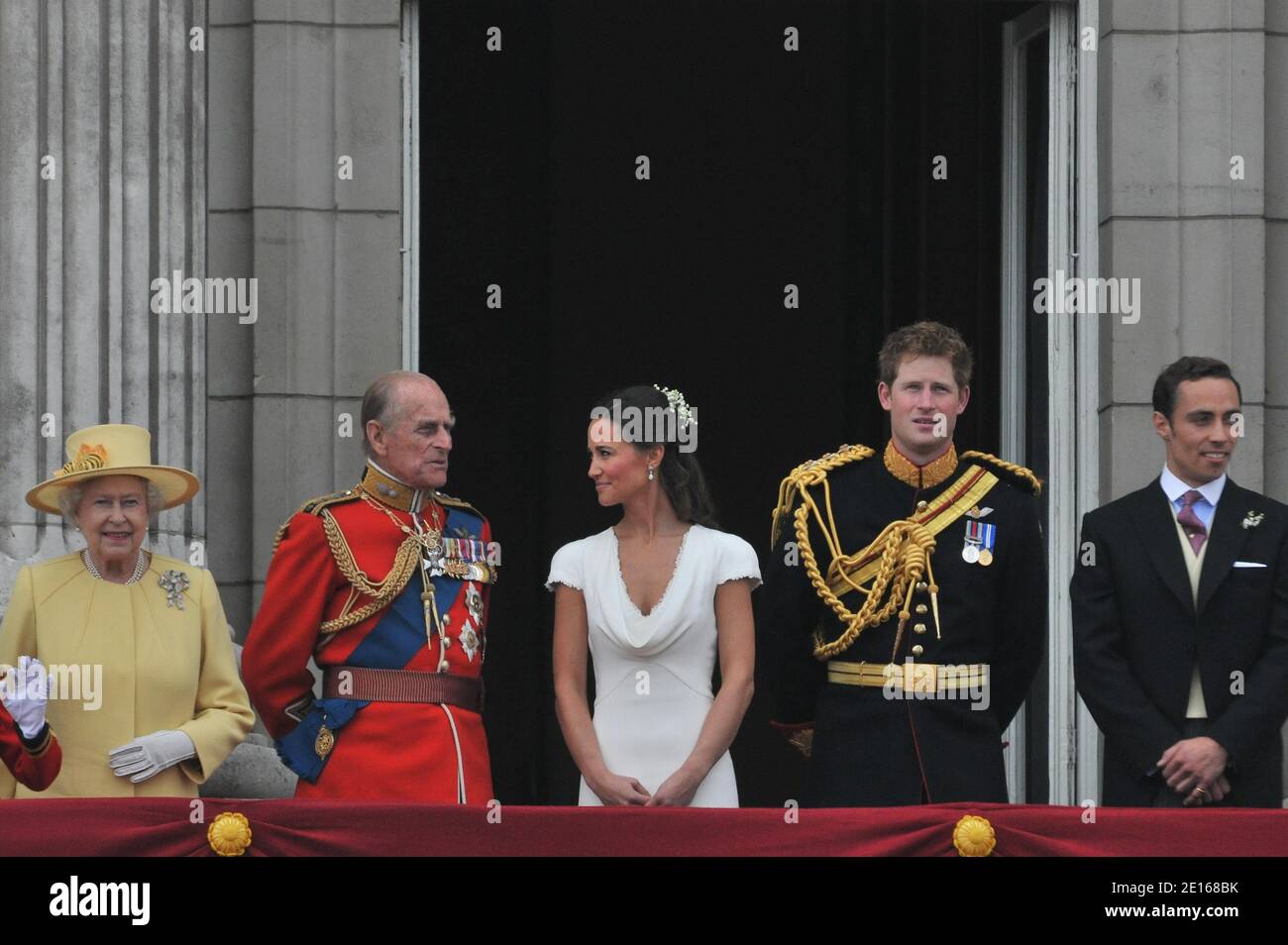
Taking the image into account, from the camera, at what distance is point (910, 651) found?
7973 mm

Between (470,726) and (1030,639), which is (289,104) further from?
(1030,639)

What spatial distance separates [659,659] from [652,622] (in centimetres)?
12

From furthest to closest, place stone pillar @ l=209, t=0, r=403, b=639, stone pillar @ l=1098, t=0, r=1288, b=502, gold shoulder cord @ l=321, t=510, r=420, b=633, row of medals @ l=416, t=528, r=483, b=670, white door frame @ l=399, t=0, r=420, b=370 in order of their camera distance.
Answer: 1. white door frame @ l=399, t=0, r=420, b=370
2. stone pillar @ l=1098, t=0, r=1288, b=502
3. stone pillar @ l=209, t=0, r=403, b=639
4. row of medals @ l=416, t=528, r=483, b=670
5. gold shoulder cord @ l=321, t=510, r=420, b=633

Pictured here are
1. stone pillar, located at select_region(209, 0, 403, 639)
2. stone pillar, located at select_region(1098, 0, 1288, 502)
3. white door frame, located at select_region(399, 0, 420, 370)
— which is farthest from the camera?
white door frame, located at select_region(399, 0, 420, 370)

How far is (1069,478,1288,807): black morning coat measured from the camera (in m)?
7.84

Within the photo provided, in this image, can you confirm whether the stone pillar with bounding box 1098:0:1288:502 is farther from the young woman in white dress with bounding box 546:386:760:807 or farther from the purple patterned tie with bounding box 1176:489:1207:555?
the young woman in white dress with bounding box 546:386:760:807

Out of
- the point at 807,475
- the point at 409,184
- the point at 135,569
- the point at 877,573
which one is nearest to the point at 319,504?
the point at 135,569

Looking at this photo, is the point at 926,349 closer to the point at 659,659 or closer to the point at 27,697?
the point at 659,659

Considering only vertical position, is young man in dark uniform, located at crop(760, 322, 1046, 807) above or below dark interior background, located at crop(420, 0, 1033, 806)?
below

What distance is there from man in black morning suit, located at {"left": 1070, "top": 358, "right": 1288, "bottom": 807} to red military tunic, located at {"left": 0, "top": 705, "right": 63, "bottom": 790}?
300cm

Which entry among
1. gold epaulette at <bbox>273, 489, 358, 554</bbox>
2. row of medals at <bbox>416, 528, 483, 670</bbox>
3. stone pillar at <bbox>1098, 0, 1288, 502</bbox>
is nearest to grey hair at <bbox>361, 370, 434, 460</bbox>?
gold epaulette at <bbox>273, 489, 358, 554</bbox>

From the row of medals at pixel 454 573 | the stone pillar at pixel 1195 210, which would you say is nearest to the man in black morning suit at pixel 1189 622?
the row of medals at pixel 454 573

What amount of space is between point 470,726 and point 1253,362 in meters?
3.80
